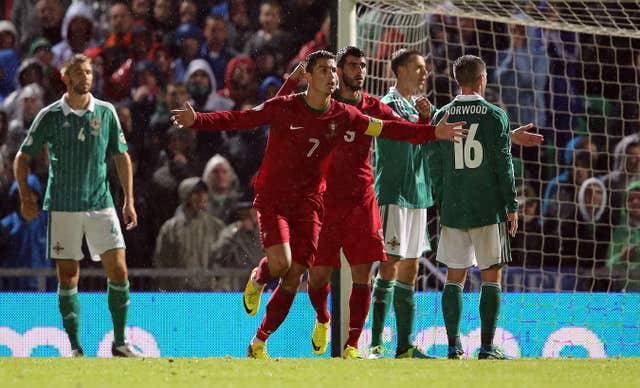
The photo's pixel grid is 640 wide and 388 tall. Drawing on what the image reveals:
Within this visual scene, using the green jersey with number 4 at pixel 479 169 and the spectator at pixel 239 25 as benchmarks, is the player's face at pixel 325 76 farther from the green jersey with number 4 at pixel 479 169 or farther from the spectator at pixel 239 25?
the spectator at pixel 239 25

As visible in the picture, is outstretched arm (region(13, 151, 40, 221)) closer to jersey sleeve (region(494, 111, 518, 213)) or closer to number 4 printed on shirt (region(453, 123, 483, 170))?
number 4 printed on shirt (region(453, 123, 483, 170))

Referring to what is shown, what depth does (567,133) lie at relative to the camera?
12.4 m

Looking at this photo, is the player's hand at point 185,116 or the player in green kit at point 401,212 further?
the player in green kit at point 401,212

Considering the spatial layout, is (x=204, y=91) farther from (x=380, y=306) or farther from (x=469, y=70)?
(x=469, y=70)

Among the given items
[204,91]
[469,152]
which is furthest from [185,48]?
[469,152]

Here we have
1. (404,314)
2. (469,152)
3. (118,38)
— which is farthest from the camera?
(118,38)

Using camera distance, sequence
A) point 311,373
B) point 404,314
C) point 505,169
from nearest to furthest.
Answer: point 311,373 < point 505,169 < point 404,314

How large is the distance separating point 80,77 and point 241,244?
15.0 feet

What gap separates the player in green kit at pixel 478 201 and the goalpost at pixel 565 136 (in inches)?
133

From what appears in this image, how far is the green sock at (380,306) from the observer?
26.2ft

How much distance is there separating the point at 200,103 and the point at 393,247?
527 cm

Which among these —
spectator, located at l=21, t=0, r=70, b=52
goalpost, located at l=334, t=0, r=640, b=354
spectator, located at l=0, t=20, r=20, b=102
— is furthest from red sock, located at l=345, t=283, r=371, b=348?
spectator, located at l=21, t=0, r=70, b=52

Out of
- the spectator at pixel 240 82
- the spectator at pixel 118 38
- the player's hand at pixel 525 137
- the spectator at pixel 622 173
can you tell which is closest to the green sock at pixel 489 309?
the player's hand at pixel 525 137

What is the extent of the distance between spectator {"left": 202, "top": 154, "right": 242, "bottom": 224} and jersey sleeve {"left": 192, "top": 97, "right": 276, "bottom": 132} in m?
4.97
